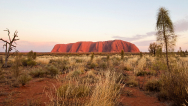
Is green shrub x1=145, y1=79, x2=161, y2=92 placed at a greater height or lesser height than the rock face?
lesser

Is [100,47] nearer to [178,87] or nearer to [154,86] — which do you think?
[154,86]

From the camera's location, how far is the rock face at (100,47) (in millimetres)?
126188

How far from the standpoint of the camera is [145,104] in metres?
3.65

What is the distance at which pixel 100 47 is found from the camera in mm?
137250

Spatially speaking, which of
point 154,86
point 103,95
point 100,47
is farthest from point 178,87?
point 100,47

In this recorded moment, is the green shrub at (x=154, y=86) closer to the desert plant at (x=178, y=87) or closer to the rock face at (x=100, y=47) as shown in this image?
the desert plant at (x=178, y=87)

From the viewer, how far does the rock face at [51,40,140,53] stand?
414 feet

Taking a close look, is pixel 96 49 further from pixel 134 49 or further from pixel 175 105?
pixel 175 105

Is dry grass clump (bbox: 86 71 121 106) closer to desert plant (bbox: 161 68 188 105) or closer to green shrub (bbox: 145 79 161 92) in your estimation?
desert plant (bbox: 161 68 188 105)

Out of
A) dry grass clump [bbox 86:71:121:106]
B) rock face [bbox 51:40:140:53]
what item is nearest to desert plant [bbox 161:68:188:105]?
dry grass clump [bbox 86:71:121:106]

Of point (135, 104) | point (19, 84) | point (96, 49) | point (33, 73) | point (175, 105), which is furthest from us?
point (96, 49)

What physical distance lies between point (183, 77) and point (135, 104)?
1.62m

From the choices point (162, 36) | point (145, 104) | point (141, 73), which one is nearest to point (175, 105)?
point (145, 104)

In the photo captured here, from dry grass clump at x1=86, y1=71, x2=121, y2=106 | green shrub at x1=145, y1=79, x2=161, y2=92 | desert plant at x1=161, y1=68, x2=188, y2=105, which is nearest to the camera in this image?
dry grass clump at x1=86, y1=71, x2=121, y2=106
